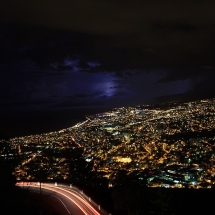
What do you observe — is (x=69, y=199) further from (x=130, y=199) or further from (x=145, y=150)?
(x=145, y=150)

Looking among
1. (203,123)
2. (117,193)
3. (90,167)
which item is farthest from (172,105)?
(117,193)

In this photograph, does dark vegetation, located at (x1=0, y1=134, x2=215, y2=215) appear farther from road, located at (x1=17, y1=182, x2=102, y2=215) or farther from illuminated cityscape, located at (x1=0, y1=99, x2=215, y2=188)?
illuminated cityscape, located at (x1=0, y1=99, x2=215, y2=188)

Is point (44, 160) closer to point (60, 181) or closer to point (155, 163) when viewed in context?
point (60, 181)

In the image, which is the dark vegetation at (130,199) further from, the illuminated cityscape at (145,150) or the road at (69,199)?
the illuminated cityscape at (145,150)

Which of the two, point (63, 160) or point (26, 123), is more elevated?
point (26, 123)

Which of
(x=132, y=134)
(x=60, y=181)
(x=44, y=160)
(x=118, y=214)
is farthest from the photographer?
(x=132, y=134)

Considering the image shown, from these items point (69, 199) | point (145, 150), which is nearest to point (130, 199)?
point (69, 199)
